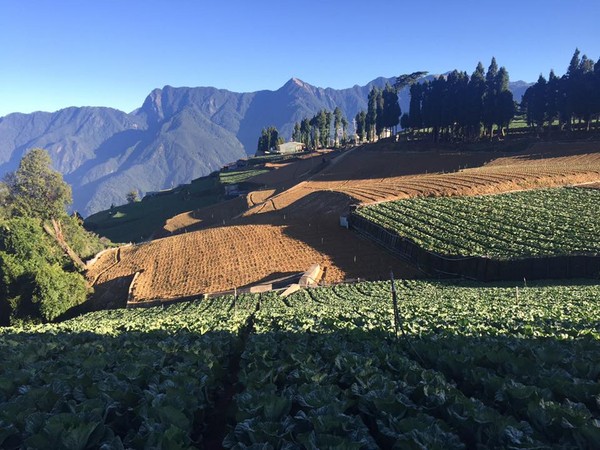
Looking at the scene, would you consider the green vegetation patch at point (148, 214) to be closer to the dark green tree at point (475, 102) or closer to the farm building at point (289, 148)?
the farm building at point (289, 148)

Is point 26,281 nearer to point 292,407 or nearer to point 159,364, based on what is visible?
point 159,364

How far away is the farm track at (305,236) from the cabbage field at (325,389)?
22.7 m

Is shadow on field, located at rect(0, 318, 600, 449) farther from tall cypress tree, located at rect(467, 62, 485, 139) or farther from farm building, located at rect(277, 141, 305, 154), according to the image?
farm building, located at rect(277, 141, 305, 154)

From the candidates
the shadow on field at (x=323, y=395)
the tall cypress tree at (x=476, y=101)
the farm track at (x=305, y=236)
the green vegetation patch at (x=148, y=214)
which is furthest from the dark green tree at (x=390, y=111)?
the shadow on field at (x=323, y=395)

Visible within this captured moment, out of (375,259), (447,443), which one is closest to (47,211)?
(375,259)

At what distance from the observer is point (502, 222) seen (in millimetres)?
35156

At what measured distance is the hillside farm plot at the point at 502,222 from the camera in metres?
28.7

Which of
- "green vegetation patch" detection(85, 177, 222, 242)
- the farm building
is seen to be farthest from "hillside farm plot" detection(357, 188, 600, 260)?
the farm building

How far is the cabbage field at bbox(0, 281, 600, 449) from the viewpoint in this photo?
16.4 ft

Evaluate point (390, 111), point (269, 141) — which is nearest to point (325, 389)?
point (390, 111)

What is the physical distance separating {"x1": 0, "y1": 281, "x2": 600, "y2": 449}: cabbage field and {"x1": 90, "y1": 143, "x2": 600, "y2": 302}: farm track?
2272cm

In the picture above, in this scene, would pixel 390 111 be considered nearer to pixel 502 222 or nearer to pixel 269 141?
pixel 502 222

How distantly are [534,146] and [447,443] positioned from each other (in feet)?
240

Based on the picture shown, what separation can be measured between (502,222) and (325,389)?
33.7 metres
